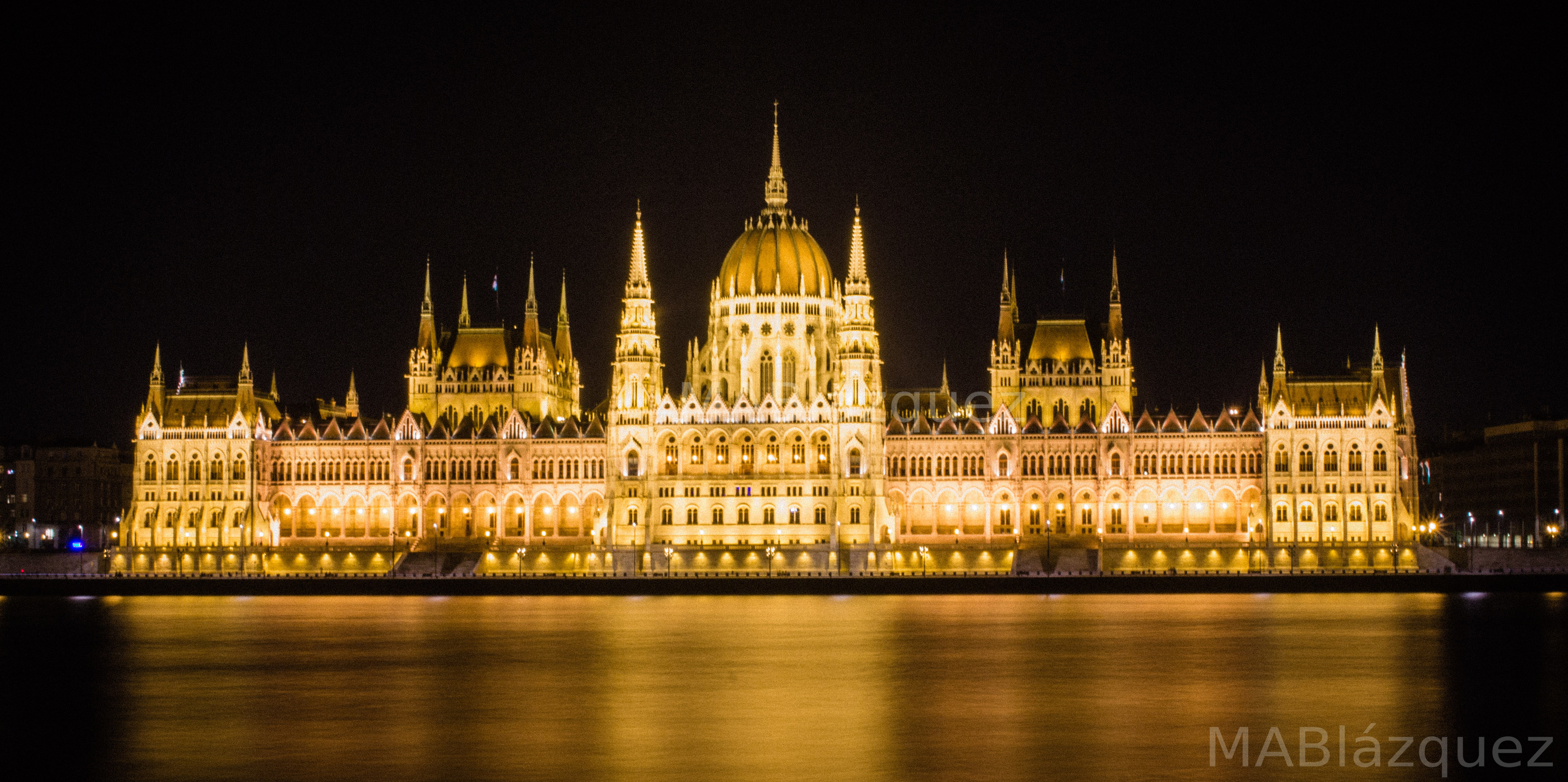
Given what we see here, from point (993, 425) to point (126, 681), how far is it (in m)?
77.6

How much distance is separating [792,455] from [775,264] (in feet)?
56.0

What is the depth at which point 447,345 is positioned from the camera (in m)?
160

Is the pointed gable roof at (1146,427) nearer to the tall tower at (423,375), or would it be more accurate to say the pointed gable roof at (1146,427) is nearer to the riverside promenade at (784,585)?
the riverside promenade at (784,585)

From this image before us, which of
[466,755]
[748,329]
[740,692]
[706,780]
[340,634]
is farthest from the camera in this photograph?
[748,329]

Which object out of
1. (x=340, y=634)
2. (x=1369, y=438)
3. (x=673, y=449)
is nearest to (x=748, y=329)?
(x=673, y=449)

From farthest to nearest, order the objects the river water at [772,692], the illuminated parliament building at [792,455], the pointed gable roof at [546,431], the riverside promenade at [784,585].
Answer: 1. the pointed gable roof at [546,431]
2. the illuminated parliament building at [792,455]
3. the riverside promenade at [784,585]
4. the river water at [772,692]

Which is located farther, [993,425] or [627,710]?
[993,425]

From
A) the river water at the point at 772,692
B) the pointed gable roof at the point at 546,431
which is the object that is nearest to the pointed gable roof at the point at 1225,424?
the river water at the point at 772,692

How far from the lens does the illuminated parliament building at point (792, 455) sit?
443 feet

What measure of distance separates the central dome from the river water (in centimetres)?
4839

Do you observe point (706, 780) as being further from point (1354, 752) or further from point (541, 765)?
point (1354, 752)

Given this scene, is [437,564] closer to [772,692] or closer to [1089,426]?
[1089,426]

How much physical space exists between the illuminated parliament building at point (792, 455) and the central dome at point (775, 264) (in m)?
0.20

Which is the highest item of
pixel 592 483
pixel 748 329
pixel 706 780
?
pixel 748 329
